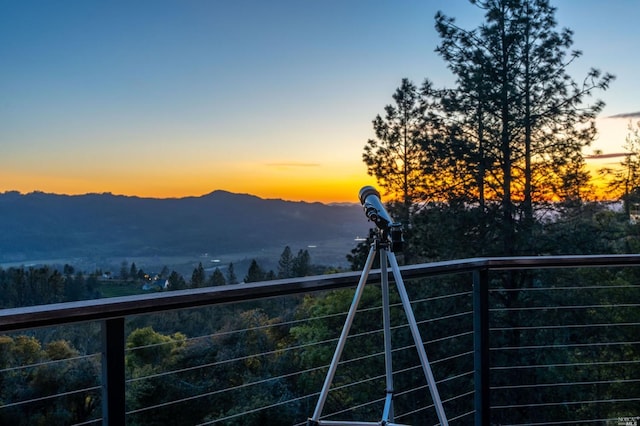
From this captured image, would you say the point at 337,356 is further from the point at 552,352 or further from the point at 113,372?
the point at 552,352

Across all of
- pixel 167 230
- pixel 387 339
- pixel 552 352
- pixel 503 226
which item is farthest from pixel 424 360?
pixel 167 230

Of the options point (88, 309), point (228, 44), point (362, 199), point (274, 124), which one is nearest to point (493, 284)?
point (274, 124)

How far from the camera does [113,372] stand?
122 cm

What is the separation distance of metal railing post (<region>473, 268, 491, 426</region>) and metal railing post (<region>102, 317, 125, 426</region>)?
1.43m

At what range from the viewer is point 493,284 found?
827 cm

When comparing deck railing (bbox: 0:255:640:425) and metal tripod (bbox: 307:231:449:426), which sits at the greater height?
metal tripod (bbox: 307:231:449:426)

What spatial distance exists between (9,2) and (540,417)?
10558 millimetres

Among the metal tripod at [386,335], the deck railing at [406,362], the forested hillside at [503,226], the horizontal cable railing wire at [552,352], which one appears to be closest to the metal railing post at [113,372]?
the metal tripod at [386,335]

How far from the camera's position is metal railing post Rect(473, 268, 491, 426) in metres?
2.02

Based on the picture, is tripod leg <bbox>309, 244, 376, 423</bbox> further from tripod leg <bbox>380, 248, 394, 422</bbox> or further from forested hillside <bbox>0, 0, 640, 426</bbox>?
forested hillside <bbox>0, 0, 640, 426</bbox>

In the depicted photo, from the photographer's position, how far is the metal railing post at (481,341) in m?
2.02

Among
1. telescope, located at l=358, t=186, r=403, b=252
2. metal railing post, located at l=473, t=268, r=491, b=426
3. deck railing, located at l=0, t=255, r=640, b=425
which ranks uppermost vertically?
telescope, located at l=358, t=186, r=403, b=252

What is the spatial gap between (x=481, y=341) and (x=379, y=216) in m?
0.95

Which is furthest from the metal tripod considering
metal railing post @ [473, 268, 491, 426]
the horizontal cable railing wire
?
the horizontal cable railing wire
